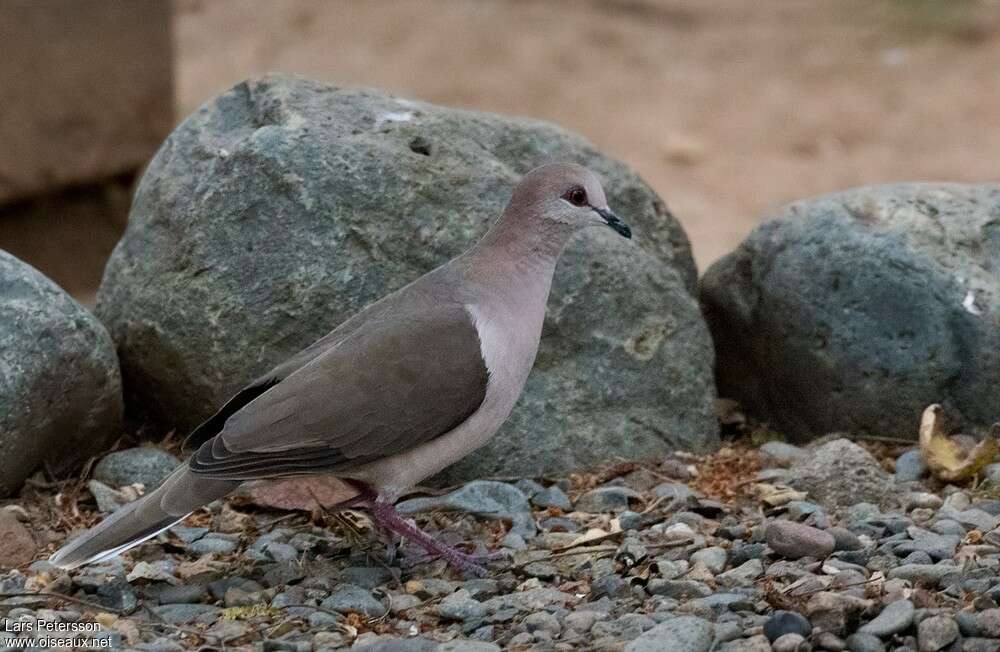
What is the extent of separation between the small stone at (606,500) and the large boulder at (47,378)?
1615 millimetres

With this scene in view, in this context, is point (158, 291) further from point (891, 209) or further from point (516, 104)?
point (516, 104)

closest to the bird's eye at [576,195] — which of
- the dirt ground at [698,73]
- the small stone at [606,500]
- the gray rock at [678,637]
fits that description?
the small stone at [606,500]

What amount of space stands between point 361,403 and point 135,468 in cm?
111

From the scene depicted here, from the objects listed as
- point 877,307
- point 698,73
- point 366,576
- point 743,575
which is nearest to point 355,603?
point 366,576

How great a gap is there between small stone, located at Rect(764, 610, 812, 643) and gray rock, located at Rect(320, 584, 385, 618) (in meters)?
1.03

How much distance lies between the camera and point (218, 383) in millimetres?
5008

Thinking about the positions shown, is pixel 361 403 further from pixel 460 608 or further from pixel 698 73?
pixel 698 73

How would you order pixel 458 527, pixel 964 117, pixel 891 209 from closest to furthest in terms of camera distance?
pixel 458 527 → pixel 891 209 → pixel 964 117

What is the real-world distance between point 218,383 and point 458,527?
1.00 m

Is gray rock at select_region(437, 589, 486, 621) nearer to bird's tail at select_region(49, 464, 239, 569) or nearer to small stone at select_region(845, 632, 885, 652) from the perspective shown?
bird's tail at select_region(49, 464, 239, 569)

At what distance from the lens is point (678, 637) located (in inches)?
141

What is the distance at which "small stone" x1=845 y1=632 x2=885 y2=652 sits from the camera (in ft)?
11.7

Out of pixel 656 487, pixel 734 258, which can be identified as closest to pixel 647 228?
pixel 734 258

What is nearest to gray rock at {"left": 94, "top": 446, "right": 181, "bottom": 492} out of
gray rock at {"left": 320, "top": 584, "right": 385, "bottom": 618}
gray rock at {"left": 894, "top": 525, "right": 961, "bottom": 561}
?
gray rock at {"left": 320, "top": 584, "right": 385, "bottom": 618}
